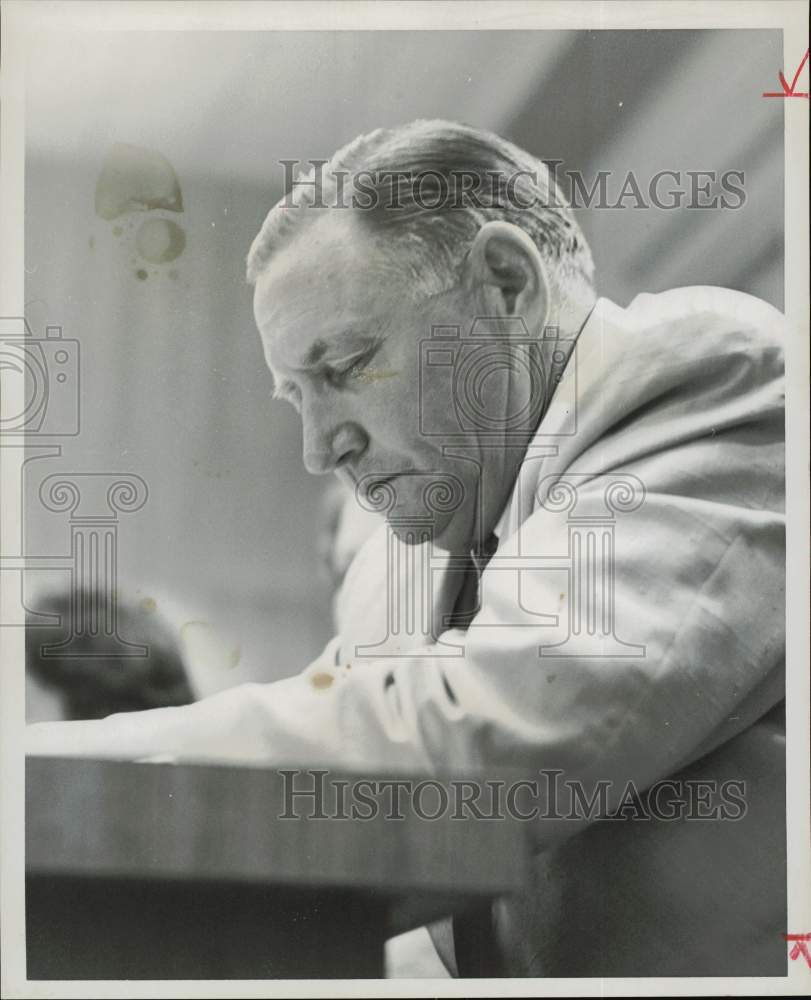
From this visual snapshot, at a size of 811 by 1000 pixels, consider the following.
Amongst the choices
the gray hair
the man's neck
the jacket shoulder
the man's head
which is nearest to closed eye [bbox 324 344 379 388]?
the man's head

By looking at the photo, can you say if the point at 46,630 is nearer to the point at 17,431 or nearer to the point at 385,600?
the point at 17,431

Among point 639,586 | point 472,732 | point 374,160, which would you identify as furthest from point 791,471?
Result: point 374,160

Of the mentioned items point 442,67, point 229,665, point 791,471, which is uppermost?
point 442,67

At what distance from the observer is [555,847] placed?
5.52 ft

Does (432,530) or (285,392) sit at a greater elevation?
(285,392)

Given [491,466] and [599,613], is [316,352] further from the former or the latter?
[599,613]

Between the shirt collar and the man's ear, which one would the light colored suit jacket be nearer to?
the shirt collar

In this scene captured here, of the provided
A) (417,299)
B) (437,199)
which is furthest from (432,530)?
(437,199)

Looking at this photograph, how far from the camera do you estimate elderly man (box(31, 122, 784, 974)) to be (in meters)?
1.67

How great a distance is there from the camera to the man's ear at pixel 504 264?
1.70 m

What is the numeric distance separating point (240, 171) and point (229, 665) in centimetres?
80

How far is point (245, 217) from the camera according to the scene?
1.72 metres

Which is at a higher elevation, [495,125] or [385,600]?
[495,125]

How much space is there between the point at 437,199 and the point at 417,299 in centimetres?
17
